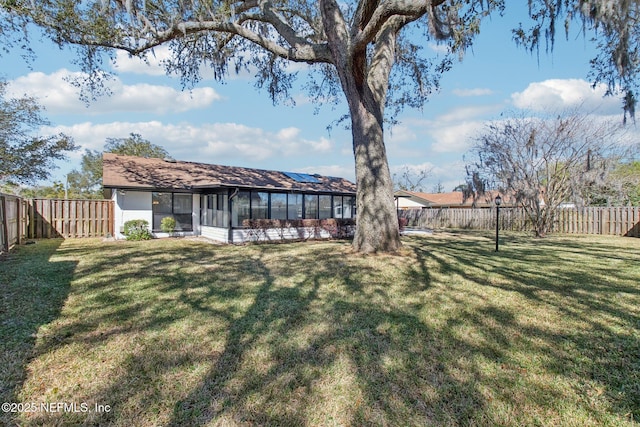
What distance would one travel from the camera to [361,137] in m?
8.21

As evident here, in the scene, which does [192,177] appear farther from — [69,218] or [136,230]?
[69,218]

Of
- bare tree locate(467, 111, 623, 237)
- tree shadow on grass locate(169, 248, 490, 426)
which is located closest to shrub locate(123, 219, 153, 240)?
tree shadow on grass locate(169, 248, 490, 426)

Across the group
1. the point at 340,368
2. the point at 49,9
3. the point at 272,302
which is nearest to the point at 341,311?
the point at 272,302

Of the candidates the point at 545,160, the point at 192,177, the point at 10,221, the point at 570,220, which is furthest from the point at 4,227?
the point at 570,220

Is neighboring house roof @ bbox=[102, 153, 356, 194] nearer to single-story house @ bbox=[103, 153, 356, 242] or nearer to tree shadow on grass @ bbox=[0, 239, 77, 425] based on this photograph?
single-story house @ bbox=[103, 153, 356, 242]

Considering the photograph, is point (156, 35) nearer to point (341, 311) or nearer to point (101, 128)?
point (341, 311)

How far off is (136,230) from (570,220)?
21.5 m

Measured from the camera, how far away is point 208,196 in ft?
46.5

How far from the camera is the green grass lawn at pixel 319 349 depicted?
227 cm

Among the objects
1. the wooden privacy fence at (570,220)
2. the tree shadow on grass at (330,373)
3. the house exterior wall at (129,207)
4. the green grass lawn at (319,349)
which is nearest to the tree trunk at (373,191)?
the green grass lawn at (319,349)

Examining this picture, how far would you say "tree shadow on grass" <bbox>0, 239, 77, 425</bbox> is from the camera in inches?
101

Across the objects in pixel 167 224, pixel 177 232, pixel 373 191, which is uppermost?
pixel 373 191

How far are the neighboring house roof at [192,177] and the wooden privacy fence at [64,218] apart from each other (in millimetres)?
1741

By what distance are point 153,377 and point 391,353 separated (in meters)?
2.11
